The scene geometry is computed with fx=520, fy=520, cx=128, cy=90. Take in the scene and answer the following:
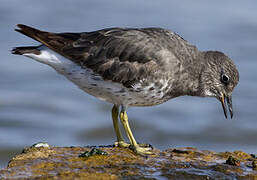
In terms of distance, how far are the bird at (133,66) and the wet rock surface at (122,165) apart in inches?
31.2

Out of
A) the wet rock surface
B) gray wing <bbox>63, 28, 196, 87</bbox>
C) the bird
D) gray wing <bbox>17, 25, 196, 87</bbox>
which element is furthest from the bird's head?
the wet rock surface

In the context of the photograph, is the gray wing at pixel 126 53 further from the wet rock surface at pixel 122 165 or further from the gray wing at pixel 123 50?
the wet rock surface at pixel 122 165

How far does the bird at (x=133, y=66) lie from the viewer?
9.33 m

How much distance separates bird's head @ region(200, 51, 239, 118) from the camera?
32.4 ft

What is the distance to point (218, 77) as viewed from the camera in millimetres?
9953

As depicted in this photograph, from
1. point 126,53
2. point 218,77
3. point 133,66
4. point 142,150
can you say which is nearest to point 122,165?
point 142,150

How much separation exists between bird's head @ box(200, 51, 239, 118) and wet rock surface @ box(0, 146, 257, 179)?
1609 mm

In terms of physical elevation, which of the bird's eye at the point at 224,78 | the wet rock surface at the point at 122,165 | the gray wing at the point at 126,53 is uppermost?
the gray wing at the point at 126,53

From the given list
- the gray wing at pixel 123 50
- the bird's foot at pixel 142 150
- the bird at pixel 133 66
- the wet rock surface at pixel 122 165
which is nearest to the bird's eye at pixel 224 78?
the bird at pixel 133 66

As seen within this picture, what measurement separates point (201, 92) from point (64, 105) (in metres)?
6.12

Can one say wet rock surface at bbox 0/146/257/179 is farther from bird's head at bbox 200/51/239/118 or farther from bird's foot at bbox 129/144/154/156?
bird's head at bbox 200/51/239/118

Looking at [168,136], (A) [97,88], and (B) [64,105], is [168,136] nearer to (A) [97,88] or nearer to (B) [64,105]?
(B) [64,105]

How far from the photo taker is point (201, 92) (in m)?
10.0

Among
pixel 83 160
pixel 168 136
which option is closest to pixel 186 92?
pixel 83 160
